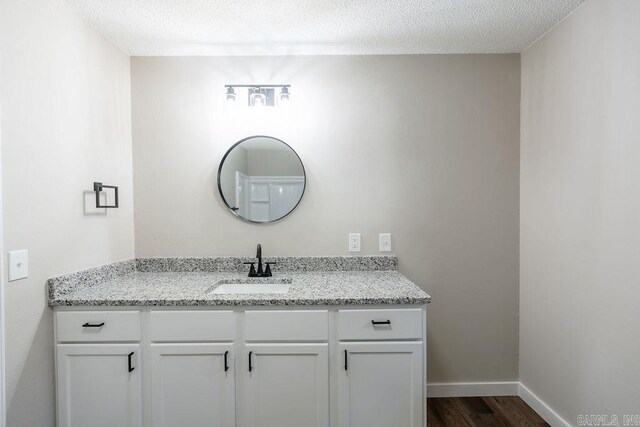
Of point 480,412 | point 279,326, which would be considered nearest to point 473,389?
point 480,412

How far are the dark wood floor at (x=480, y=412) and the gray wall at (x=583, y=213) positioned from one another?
16cm

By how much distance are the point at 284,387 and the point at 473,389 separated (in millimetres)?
1432

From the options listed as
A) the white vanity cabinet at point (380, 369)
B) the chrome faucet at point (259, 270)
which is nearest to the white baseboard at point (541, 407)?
the white vanity cabinet at point (380, 369)

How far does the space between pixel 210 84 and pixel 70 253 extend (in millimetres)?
1324

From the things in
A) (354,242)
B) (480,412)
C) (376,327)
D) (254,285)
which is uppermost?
(354,242)

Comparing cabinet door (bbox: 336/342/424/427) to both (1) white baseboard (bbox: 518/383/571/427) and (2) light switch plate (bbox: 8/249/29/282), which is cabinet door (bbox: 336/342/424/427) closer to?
(1) white baseboard (bbox: 518/383/571/427)

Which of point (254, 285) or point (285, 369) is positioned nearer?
point (285, 369)

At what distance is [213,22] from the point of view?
1.94 metres

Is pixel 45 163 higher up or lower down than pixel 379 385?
higher up

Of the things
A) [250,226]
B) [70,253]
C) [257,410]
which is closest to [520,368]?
[257,410]

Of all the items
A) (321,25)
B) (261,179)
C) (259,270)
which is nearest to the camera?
(321,25)

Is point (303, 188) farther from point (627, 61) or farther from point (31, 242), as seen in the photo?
point (627, 61)

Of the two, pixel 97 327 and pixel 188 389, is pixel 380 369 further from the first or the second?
pixel 97 327

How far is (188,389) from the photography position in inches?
65.1
